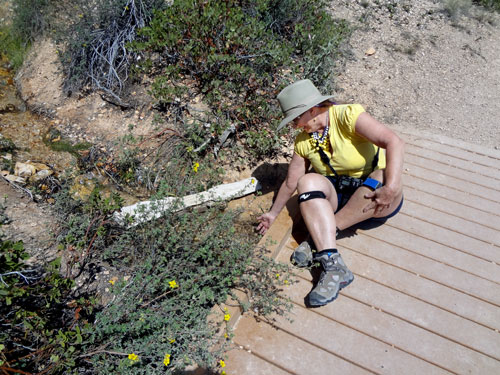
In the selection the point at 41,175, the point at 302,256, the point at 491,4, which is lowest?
the point at 491,4

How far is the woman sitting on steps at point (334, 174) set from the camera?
239 cm

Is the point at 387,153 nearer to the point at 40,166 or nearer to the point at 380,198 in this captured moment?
the point at 380,198

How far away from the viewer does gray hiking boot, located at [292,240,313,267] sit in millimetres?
2557

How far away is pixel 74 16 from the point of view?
5469 millimetres

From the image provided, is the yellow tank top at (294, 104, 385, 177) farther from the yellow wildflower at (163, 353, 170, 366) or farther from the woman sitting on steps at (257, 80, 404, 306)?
the yellow wildflower at (163, 353, 170, 366)

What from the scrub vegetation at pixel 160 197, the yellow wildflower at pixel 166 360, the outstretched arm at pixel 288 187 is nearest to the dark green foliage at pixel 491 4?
the scrub vegetation at pixel 160 197

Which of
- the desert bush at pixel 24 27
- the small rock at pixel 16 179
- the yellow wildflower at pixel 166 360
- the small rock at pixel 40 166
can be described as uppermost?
the desert bush at pixel 24 27

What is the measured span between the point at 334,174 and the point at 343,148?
0.20 metres

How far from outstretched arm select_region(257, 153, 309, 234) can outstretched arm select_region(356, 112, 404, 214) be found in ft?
1.47

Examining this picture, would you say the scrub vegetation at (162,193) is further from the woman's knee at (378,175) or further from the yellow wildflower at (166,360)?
the woman's knee at (378,175)

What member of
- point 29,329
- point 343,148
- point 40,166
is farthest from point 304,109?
point 40,166

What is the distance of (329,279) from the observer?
2373 millimetres

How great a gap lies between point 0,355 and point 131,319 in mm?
581

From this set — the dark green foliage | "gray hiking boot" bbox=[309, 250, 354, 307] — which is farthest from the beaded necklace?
the dark green foliage
